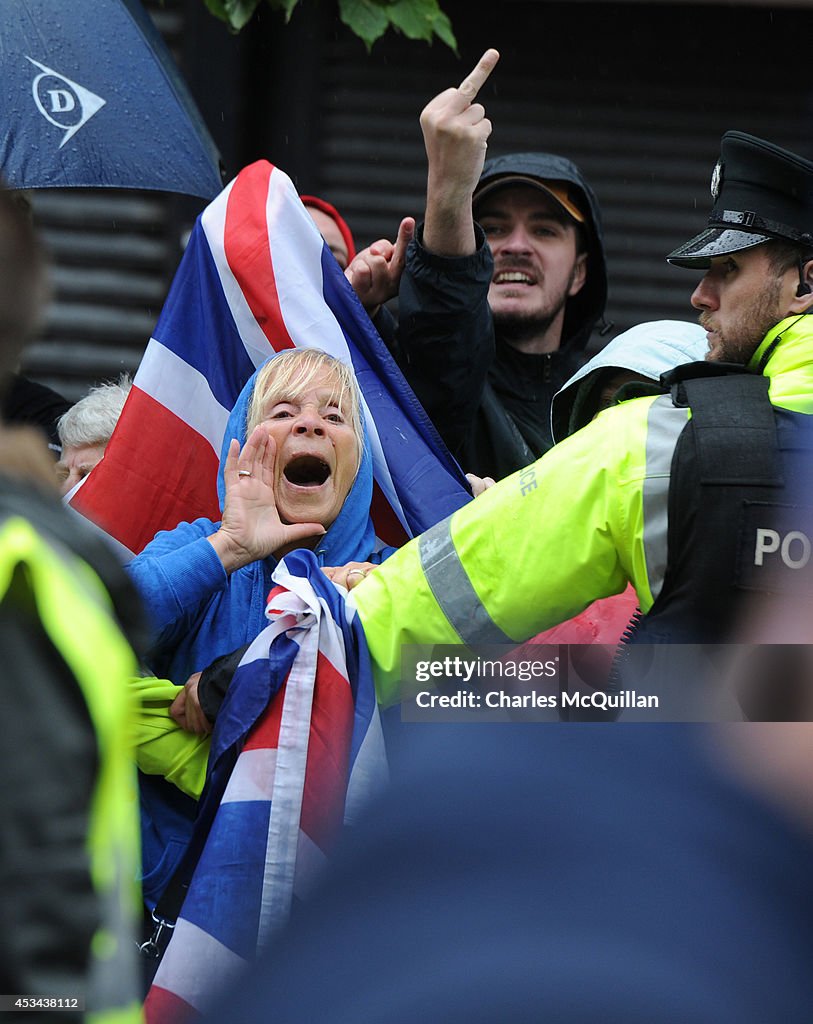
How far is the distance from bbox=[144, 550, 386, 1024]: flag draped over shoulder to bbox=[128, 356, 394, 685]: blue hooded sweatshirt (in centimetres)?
24

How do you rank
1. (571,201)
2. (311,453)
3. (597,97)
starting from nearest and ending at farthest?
(311,453), (571,201), (597,97)

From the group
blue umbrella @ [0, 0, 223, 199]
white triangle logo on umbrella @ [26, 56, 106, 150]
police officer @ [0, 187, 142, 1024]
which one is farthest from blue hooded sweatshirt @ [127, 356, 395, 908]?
police officer @ [0, 187, 142, 1024]

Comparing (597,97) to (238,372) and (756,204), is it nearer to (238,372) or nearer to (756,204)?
(238,372)

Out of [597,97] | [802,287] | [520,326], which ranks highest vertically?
[597,97]

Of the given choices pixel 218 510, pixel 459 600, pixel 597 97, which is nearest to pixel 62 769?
pixel 459 600

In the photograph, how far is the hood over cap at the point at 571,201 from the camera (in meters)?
4.02

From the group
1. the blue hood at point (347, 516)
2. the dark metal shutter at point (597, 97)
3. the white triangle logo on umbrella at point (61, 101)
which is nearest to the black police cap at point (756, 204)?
the blue hood at point (347, 516)

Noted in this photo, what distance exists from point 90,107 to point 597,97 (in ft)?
10.1

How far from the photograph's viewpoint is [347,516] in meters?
3.12

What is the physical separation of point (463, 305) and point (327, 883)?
2.10 m

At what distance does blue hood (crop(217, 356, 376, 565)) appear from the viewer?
3.08 metres

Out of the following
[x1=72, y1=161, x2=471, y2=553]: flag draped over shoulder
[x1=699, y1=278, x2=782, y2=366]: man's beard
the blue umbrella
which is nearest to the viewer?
[x1=699, y1=278, x2=782, y2=366]: man's beard

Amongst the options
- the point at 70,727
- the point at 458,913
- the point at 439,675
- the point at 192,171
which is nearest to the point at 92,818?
the point at 70,727

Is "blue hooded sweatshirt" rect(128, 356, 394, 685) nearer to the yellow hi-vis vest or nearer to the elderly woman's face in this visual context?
the elderly woman's face
